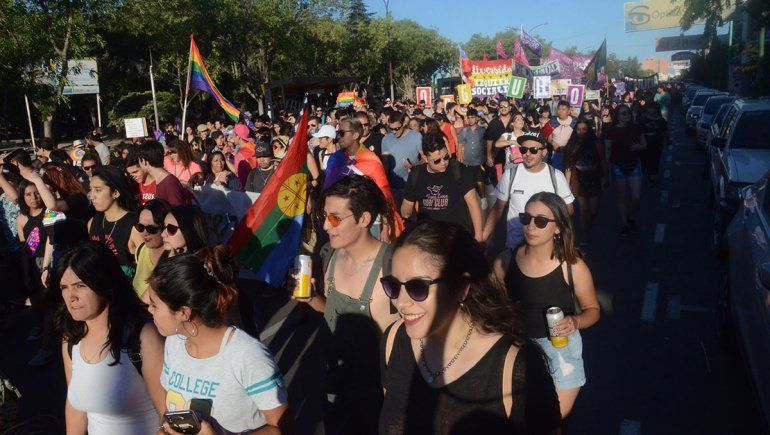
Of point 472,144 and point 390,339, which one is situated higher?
point 472,144

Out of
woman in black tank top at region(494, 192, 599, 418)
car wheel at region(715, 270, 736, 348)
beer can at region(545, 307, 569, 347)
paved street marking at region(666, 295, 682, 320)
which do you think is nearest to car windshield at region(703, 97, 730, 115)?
paved street marking at region(666, 295, 682, 320)

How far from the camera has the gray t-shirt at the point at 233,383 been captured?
254 cm

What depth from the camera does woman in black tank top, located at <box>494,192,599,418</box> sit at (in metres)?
3.40

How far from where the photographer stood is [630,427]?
4.38 meters

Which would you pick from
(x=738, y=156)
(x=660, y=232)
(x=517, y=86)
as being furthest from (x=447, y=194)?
(x=517, y=86)

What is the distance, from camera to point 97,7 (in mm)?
16734

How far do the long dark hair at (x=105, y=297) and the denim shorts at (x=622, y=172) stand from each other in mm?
7452

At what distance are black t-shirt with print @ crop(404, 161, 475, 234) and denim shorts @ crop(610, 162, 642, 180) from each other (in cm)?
419

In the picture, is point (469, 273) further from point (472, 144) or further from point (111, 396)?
point (472, 144)

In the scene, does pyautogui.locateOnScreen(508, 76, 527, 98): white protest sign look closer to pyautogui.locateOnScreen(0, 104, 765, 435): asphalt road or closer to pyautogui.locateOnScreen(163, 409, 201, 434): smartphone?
pyautogui.locateOnScreen(0, 104, 765, 435): asphalt road

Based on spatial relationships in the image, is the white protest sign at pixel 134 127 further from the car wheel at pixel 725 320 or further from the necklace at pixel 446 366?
the necklace at pixel 446 366

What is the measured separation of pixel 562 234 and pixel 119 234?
309 cm

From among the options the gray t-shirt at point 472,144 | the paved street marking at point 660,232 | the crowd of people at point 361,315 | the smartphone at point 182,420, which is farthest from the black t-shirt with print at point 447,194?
the gray t-shirt at point 472,144

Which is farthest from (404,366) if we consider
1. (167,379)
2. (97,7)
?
(97,7)
